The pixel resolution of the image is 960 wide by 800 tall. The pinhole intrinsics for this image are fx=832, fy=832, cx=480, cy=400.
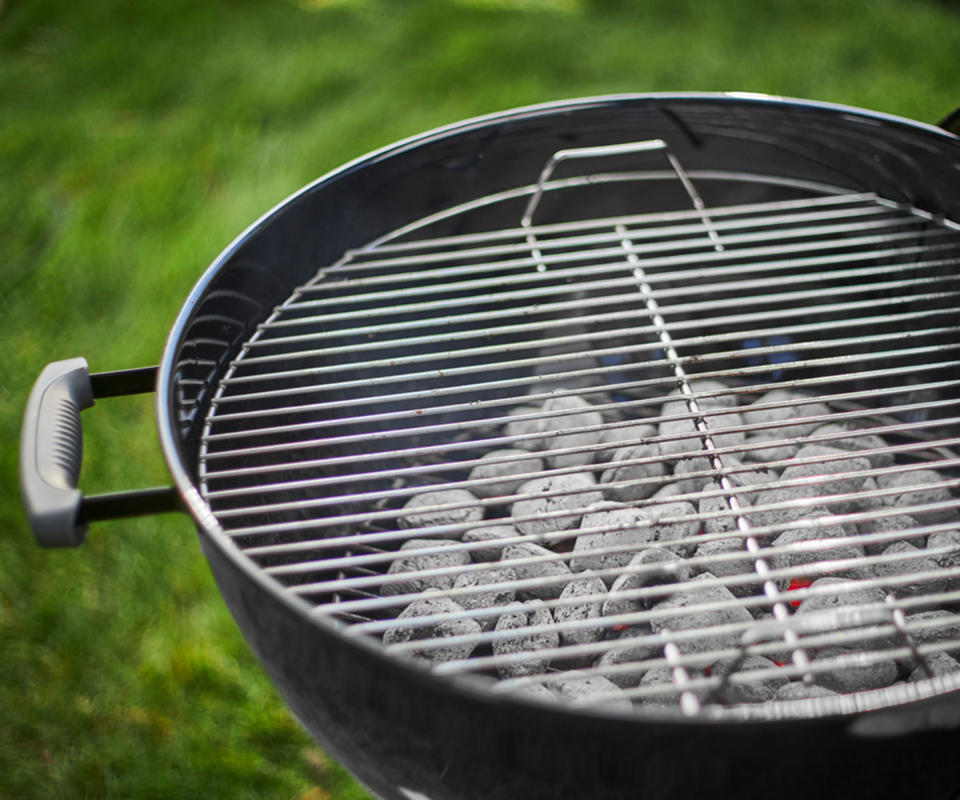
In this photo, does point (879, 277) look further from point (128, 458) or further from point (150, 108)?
point (150, 108)

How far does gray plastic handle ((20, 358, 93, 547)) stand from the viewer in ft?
2.53

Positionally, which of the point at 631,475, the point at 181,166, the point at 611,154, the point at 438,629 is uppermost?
the point at 611,154

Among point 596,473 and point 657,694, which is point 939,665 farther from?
point 596,473

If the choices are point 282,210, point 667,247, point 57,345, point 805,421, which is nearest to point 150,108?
point 57,345

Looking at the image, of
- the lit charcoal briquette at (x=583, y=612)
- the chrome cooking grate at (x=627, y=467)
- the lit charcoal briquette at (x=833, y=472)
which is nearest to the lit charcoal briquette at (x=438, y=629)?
the chrome cooking grate at (x=627, y=467)

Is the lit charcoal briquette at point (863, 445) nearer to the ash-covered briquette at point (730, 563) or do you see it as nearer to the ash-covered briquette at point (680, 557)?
the ash-covered briquette at point (680, 557)

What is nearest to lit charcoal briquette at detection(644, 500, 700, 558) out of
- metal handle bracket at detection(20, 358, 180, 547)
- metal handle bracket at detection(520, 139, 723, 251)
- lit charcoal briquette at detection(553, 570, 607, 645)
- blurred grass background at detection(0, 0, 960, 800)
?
lit charcoal briquette at detection(553, 570, 607, 645)

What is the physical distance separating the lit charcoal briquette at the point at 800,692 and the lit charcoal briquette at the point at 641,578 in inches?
6.2

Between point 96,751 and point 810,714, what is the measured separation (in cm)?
123

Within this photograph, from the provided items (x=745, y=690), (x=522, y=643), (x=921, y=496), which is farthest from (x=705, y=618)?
(x=921, y=496)

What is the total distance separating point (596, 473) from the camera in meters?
1.23

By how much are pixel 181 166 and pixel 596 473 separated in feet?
6.71

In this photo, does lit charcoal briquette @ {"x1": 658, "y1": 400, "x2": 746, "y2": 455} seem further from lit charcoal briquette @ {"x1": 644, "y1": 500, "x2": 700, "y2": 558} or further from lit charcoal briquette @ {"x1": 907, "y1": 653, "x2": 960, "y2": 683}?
lit charcoal briquette @ {"x1": 907, "y1": 653, "x2": 960, "y2": 683}

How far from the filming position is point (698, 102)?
4.16 feet
